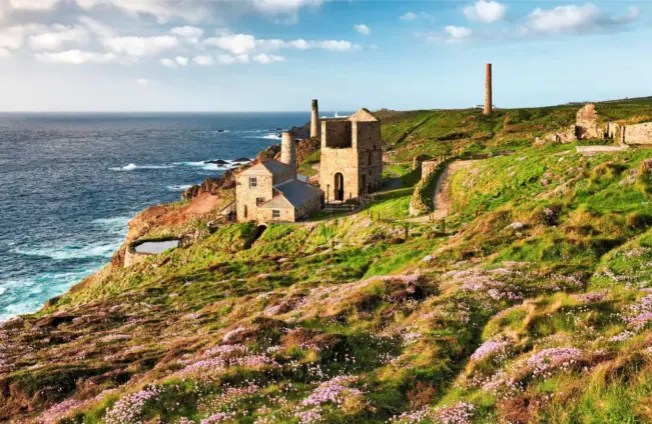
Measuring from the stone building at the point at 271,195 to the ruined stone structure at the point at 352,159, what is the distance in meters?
3.90

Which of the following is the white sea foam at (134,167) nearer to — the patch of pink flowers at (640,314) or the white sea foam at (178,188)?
the white sea foam at (178,188)

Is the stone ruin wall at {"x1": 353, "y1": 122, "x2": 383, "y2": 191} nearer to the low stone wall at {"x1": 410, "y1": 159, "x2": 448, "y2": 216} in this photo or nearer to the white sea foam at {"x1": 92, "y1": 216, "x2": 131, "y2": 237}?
the low stone wall at {"x1": 410, "y1": 159, "x2": 448, "y2": 216}

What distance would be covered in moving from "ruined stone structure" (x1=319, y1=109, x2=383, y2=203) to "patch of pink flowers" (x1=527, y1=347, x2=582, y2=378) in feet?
175

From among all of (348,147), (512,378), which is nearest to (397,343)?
(512,378)

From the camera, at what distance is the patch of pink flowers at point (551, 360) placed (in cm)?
1314

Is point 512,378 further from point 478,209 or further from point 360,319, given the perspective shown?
point 478,209

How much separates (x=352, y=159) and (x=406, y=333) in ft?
161

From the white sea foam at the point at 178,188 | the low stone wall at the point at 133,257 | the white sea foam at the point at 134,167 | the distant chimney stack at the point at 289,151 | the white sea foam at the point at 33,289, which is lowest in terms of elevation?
the white sea foam at the point at 33,289

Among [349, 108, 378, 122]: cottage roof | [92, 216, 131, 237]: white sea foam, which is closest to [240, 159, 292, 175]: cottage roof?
[349, 108, 378, 122]: cottage roof

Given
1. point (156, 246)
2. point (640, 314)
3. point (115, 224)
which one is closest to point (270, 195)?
point (156, 246)

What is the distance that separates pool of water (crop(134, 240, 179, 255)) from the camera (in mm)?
61969

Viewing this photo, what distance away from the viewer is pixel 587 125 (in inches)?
2217

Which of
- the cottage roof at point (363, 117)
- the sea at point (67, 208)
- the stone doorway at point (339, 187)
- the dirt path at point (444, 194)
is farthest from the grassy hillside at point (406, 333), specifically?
the sea at point (67, 208)

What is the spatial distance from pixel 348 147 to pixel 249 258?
25097 mm
